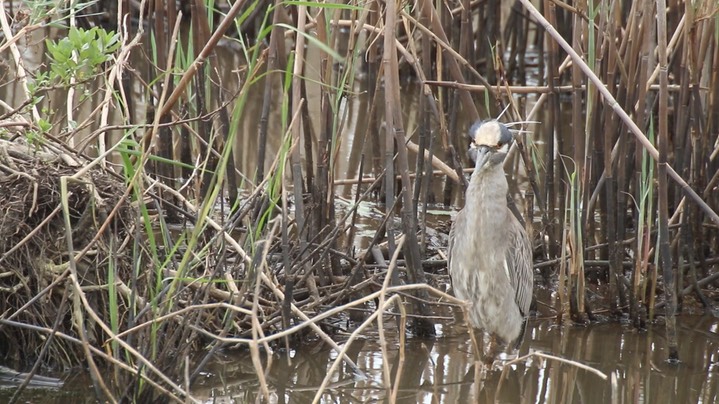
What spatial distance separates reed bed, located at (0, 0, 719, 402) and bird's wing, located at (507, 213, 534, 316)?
22cm

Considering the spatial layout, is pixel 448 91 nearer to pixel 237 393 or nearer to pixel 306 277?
pixel 306 277

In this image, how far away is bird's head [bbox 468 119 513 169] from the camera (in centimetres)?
348

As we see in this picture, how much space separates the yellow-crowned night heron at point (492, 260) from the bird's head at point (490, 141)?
17cm

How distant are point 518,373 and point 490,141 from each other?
3.51 ft

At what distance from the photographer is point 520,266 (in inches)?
157

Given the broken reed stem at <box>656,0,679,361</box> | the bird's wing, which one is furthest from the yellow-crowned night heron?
the broken reed stem at <box>656,0,679,361</box>

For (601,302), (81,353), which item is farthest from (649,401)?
(81,353)

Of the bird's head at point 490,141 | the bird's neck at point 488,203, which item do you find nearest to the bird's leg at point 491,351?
the bird's neck at point 488,203

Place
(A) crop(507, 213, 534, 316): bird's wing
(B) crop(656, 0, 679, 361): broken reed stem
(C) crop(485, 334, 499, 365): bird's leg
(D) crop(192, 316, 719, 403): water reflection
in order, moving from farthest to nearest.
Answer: (C) crop(485, 334, 499, 365): bird's leg, (A) crop(507, 213, 534, 316): bird's wing, (D) crop(192, 316, 719, 403): water reflection, (B) crop(656, 0, 679, 361): broken reed stem

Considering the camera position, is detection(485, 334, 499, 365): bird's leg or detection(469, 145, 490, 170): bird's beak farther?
detection(485, 334, 499, 365): bird's leg

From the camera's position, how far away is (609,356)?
410cm

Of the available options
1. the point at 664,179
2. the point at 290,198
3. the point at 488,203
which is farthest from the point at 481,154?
the point at 290,198

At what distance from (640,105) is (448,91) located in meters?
1.83

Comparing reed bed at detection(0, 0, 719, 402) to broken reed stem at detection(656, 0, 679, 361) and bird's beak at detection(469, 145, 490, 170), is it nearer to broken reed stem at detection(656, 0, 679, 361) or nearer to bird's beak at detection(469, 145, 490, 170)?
broken reed stem at detection(656, 0, 679, 361)
